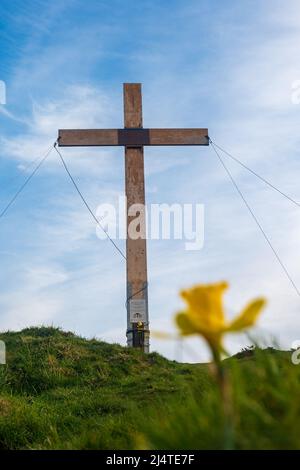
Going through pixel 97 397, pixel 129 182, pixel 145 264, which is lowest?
pixel 97 397

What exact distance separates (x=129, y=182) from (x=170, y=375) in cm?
464

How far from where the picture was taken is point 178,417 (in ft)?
6.38

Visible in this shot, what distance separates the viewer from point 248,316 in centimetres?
122

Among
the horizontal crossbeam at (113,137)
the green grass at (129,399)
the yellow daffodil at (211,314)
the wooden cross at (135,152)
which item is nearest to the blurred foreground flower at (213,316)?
the yellow daffodil at (211,314)

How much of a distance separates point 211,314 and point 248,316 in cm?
7

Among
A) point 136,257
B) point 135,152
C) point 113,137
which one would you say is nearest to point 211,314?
point 136,257

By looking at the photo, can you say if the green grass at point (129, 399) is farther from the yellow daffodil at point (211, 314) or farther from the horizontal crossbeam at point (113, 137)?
the horizontal crossbeam at point (113, 137)

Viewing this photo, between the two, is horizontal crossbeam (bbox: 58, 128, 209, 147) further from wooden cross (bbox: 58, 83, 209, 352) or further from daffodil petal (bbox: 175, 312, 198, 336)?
daffodil petal (bbox: 175, 312, 198, 336)

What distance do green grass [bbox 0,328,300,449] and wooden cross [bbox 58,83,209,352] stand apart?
0.76 metres

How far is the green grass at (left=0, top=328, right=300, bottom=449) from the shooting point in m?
1.74

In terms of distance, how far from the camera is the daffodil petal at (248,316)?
121 cm
